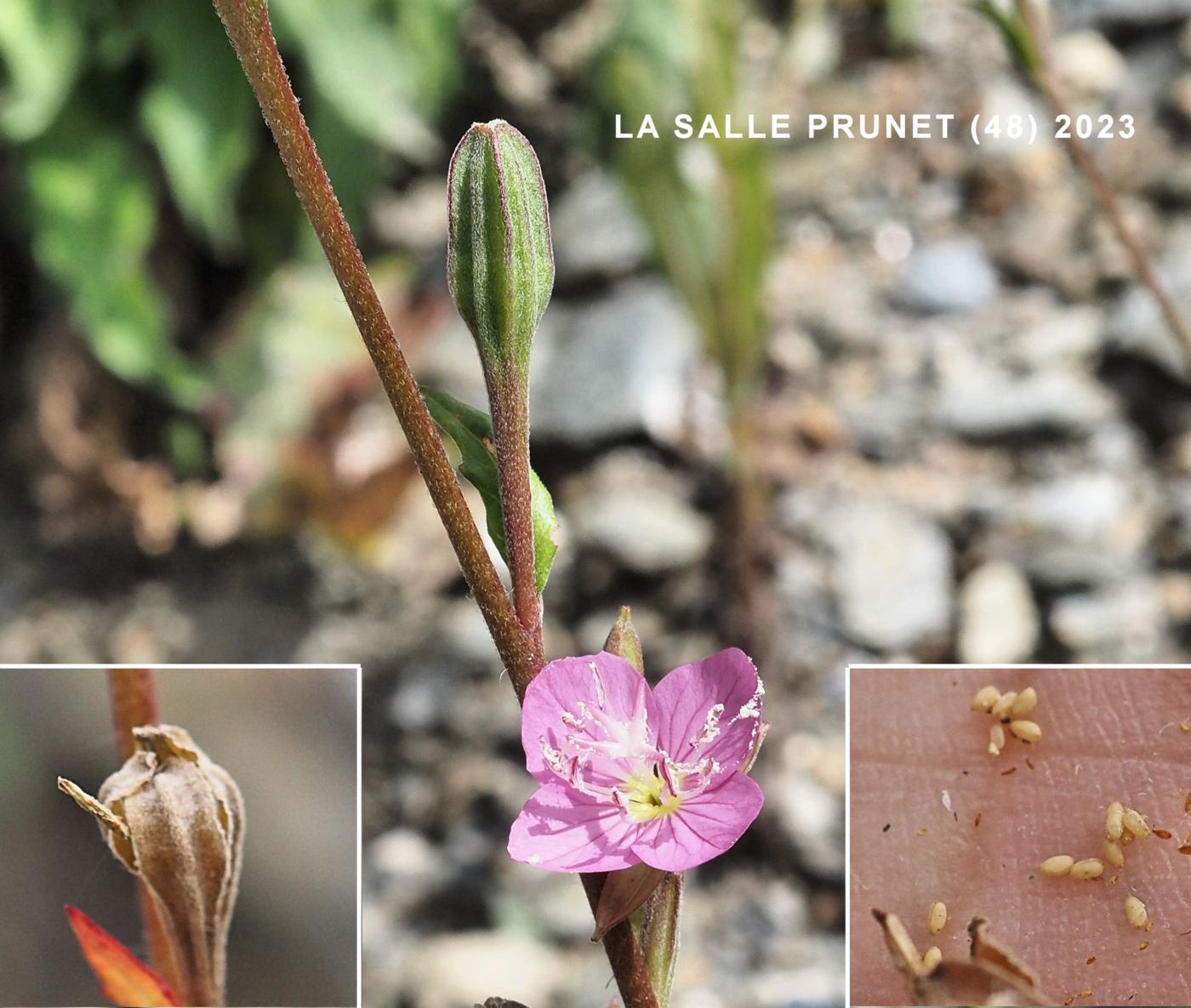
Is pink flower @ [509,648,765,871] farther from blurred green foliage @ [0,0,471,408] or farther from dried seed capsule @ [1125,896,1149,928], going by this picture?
blurred green foliage @ [0,0,471,408]

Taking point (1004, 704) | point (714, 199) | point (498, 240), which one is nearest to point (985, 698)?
point (1004, 704)

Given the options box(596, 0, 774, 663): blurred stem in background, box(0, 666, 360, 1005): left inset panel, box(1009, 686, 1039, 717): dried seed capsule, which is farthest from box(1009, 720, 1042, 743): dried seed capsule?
box(596, 0, 774, 663): blurred stem in background

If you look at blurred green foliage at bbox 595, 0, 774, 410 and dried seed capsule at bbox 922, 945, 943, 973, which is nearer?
dried seed capsule at bbox 922, 945, 943, 973

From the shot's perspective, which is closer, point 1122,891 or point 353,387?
point 1122,891

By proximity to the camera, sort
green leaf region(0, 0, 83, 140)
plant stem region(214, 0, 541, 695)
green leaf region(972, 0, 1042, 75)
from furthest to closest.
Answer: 1. green leaf region(0, 0, 83, 140)
2. green leaf region(972, 0, 1042, 75)
3. plant stem region(214, 0, 541, 695)

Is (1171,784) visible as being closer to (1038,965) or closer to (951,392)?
(1038,965)

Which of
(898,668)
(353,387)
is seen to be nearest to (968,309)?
(353,387)

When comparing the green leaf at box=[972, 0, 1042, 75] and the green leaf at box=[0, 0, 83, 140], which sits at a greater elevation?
the green leaf at box=[0, 0, 83, 140]

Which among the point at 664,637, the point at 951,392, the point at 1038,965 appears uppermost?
the point at 951,392
